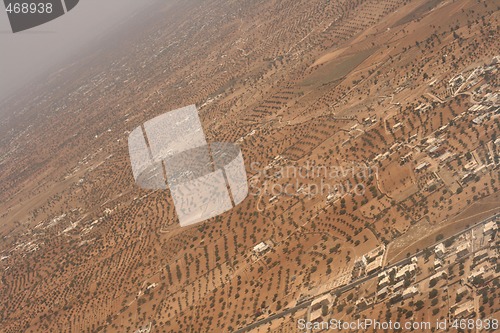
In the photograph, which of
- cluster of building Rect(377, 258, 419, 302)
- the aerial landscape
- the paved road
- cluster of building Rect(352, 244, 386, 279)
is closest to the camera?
cluster of building Rect(377, 258, 419, 302)

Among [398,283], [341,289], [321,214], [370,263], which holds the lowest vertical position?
[341,289]

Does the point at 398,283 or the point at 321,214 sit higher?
the point at 321,214

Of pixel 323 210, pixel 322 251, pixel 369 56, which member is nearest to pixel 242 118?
pixel 369 56

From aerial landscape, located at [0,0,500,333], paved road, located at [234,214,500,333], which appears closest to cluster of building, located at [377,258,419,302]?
aerial landscape, located at [0,0,500,333]

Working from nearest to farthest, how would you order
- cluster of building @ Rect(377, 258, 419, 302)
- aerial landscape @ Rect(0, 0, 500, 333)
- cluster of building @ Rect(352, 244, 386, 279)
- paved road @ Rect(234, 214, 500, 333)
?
cluster of building @ Rect(377, 258, 419, 302)
aerial landscape @ Rect(0, 0, 500, 333)
paved road @ Rect(234, 214, 500, 333)
cluster of building @ Rect(352, 244, 386, 279)

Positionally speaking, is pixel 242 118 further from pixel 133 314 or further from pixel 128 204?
pixel 133 314

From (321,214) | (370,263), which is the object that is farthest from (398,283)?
(321,214)

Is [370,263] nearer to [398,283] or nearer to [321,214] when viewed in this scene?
[398,283]

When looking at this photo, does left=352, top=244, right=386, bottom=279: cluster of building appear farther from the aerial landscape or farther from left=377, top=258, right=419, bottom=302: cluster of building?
left=377, top=258, right=419, bottom=302: cluster of building

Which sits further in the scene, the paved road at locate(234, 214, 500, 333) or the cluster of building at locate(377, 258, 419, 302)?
the paved road at locate(234, 214, 500, 333)
